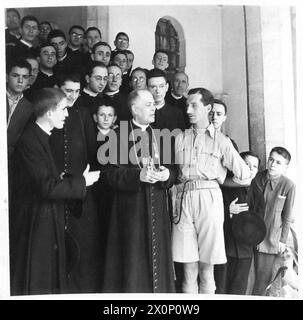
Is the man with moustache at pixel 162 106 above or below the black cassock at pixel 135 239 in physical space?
above

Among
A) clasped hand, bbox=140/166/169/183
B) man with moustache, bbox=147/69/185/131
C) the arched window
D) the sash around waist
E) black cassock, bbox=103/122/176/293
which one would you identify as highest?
the arched window

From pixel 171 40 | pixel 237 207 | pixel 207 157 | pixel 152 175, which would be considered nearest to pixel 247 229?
pixel 237 207

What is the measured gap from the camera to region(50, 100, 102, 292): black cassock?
9.64 feet

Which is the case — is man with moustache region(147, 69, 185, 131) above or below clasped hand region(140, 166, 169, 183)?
above

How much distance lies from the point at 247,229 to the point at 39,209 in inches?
43.1

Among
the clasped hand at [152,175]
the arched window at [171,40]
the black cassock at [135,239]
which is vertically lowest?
the black cassock at [135,239]

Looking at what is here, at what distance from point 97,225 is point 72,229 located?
5.2 inches

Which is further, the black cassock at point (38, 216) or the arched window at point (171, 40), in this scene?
the arched window at point (171, 40)

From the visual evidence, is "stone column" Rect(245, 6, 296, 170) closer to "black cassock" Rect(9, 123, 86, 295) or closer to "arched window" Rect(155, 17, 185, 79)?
"arched window" Rect(155, 17, 185, 79)

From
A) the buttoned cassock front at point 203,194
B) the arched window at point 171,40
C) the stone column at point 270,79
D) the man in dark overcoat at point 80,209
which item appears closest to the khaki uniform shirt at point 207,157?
the buttoned cassock front at point 203,194

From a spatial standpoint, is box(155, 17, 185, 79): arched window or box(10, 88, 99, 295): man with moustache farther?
box(155, 17, 185, 79): arched window

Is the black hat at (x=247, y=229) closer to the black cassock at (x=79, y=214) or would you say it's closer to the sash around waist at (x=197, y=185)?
the sash around waist at (x=197, y=185)

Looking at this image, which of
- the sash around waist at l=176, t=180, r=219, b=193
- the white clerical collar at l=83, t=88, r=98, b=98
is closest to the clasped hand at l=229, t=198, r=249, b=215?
the sash around waist at l=176, t=180, r=219, b=193

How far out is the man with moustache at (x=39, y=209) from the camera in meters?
2.91
